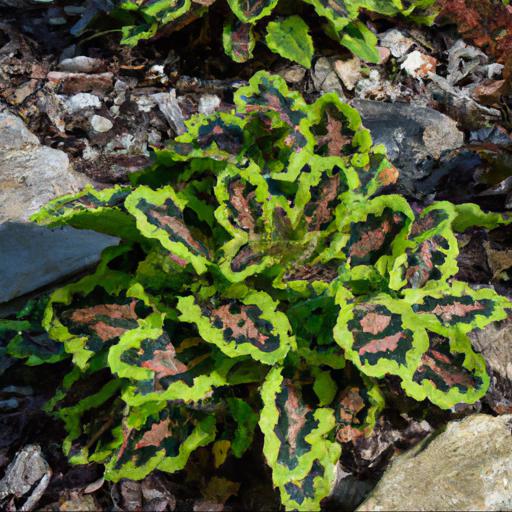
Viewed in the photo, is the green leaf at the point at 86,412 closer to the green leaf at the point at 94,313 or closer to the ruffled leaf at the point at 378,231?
the green leaf at the point at 94,313

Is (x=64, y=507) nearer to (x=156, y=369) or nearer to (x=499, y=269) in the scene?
(x=156, y=369)

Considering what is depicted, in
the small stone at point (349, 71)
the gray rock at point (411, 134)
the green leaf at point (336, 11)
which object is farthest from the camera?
the small stone at point (349, 71)

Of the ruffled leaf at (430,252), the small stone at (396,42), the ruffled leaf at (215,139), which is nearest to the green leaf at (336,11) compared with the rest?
the small stone at (396,42)

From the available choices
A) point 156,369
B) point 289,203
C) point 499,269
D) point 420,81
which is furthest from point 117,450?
point 420,81

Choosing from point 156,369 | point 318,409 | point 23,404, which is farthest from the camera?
point 23,404

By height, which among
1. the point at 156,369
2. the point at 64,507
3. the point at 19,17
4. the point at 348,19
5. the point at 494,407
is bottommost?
the point at 494,407

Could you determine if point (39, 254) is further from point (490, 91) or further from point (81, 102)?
point (490, 91)
